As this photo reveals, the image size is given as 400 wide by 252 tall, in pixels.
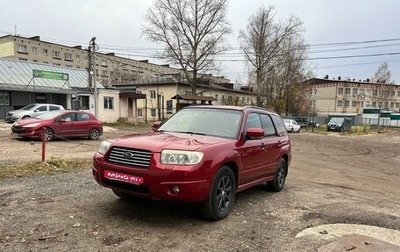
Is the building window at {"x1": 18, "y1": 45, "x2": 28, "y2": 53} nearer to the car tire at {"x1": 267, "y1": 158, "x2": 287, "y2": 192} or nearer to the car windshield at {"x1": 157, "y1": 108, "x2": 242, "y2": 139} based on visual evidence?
the car windshield at {"x1": 157, "y1": 108, "x2": 242, "y2": 139}

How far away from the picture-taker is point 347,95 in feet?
288

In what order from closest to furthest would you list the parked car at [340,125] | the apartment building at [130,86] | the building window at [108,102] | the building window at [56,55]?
1. the building window at [108,102]
2. the apartment building at [130,86]
3. the parked car at [340,125]
4. the building window at [56,55]

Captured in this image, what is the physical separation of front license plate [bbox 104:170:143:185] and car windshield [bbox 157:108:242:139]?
1.42m

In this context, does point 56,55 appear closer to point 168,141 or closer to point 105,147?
point 105,147

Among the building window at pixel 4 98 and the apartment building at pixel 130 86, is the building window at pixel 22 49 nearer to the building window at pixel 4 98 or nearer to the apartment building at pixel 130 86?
the apartment building at pixel 130 86

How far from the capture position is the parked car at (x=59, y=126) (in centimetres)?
1590

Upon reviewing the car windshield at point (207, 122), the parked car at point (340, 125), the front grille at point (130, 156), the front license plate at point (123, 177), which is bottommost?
the parked car at point (340, 125)

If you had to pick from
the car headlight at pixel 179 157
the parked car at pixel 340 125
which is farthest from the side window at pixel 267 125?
the parked car at pixel 340 125

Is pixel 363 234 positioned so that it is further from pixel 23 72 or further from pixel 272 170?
pixel 23 72

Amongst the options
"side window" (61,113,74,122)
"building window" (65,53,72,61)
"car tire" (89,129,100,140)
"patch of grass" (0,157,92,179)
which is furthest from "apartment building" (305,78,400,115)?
"patch of grass" (0,157,92,179)

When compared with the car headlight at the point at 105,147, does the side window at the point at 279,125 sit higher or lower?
higher

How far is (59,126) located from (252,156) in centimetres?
1338

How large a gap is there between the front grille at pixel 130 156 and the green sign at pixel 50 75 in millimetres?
29026

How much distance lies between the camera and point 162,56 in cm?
4903
